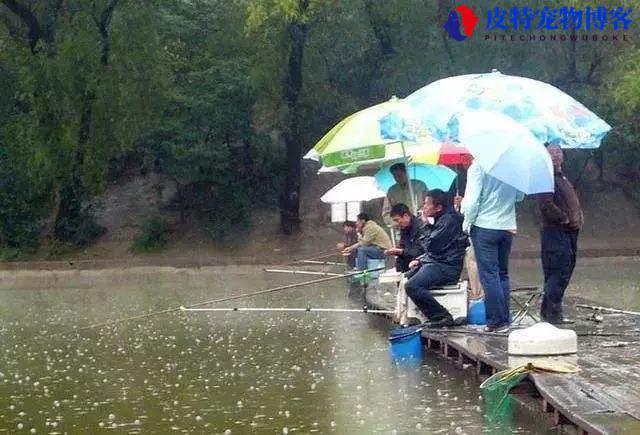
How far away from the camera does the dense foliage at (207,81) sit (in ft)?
108

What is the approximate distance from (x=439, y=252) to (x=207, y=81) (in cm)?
2232

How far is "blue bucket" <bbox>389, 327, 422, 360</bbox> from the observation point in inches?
475

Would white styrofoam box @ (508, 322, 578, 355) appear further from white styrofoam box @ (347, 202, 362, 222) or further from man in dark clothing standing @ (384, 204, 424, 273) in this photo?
white styrofoam box @ (347, 202, 362, 222)

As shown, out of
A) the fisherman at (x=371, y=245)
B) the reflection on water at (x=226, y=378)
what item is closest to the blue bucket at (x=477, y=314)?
the reflection on water at (x=226, y=378)

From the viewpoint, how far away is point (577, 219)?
11.7 meters

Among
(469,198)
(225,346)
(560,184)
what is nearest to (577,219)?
(560,184)

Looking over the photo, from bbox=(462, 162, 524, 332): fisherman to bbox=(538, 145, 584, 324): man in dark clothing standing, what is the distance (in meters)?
0.35

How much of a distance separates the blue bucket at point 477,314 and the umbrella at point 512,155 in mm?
2101

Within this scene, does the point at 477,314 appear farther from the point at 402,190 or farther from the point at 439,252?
the point at 402,190

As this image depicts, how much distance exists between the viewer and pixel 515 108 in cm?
1195

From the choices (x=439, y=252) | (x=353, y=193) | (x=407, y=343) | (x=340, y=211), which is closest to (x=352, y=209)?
(x=340, y=211)

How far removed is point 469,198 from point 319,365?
2138mm

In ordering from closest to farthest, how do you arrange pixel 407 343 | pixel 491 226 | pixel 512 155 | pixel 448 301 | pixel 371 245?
pixel 512 155, pixel 491 226, pixel 407 343, pixel 448 301, pixel 371 245

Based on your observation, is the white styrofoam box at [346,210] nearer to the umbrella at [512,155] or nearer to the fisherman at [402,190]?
the fisherman at [402,190]
